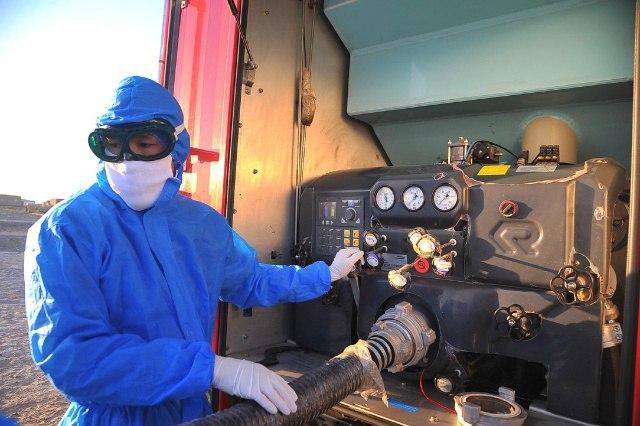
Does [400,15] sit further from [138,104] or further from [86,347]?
[86,347]

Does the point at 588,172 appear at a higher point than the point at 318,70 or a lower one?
lower

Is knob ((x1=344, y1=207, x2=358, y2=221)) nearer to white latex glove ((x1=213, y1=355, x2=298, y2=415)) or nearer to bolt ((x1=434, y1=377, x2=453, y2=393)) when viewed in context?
bolt ((x1=434, y1=377, x2=453, y2=393))

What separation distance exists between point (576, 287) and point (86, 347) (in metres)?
1.19

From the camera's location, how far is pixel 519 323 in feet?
3.99

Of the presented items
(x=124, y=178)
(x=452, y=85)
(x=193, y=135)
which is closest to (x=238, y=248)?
(x=124, y=178)

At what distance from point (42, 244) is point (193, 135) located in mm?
995

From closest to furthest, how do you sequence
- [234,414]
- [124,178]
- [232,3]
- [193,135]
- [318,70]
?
[234,414], [124,178], [232,3], [193,135], [318,70]

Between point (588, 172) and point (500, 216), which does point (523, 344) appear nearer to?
point (500, 216)

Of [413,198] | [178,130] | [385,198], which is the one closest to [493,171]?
[413,198]

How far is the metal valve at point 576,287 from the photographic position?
113cm

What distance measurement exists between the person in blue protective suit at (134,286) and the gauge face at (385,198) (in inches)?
23.3

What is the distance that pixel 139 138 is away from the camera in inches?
42.1

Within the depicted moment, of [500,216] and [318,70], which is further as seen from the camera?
[318,70]

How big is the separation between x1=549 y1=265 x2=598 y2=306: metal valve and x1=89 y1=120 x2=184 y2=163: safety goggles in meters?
1.13
